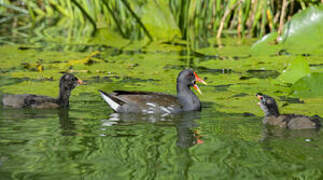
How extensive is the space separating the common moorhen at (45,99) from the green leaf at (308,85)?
121 inches

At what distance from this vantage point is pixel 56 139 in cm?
569

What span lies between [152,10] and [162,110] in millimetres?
4327

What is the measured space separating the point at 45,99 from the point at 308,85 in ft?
11.6

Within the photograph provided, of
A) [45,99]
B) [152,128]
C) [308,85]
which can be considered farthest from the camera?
[45,99]

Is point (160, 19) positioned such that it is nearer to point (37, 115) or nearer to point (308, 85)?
point (308, 85)

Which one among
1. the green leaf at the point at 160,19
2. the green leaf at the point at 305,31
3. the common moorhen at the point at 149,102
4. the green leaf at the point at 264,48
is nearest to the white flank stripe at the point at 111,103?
the common moorhen at the point at 149,102

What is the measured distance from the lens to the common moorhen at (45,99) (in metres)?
7.46

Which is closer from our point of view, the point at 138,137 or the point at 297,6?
the point at 138,137

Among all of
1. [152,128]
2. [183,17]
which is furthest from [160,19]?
[152,128]

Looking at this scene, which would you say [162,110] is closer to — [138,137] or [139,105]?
[139,105]

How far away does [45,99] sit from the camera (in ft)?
25.3

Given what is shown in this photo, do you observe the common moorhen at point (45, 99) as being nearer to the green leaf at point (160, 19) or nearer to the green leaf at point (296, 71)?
the green leaf at point (296, 71)

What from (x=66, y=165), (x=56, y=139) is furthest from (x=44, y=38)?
(x=66, y=165)

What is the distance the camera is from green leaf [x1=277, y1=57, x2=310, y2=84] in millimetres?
7973
